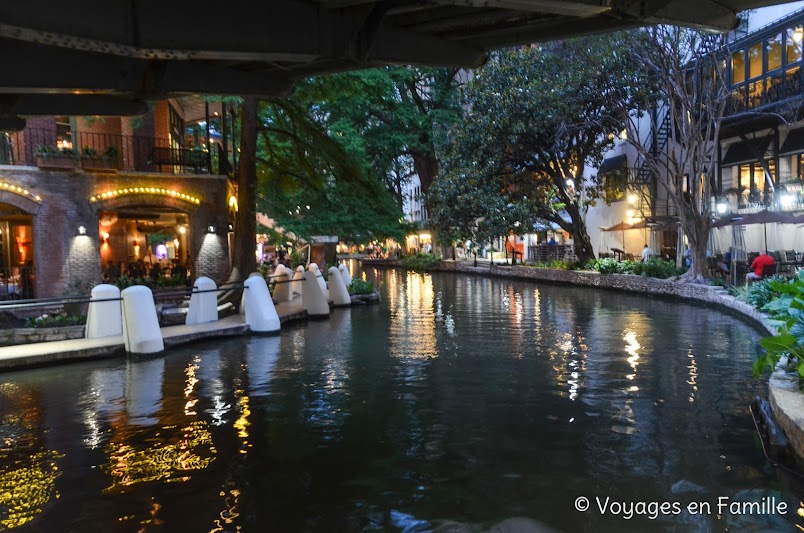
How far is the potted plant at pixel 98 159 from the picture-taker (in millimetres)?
19703

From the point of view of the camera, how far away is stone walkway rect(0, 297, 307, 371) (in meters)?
12.1

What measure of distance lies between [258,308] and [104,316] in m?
3.37

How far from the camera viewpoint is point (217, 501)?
561 cm

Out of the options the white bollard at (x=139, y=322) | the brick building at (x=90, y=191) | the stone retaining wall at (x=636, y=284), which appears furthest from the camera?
the brick building at (x=90, y=191)

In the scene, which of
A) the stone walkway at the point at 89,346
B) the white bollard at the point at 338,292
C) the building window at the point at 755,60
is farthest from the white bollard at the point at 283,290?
the building window at the point at 755,60

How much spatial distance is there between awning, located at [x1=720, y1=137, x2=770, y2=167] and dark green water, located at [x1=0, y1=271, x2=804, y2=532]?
18.4 meters

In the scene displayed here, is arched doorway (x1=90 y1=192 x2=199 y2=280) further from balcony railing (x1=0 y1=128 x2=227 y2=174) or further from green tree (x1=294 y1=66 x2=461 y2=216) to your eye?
green tree (x1=294 y1=66 x2=461 y2=216)

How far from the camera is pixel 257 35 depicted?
5.83 m

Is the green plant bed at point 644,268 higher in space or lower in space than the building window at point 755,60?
lower

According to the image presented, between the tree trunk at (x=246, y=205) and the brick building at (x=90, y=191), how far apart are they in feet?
9.77

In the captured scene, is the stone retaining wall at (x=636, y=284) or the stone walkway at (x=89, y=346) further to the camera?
the stone retaining wall at (x=636, y=284)

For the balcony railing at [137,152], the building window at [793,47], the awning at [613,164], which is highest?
the building window at [793,47]

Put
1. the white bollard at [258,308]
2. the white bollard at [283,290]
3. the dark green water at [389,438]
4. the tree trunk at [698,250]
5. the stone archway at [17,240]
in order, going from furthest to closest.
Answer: the tree trunk at [698,250], the white bollard at [283,290], the stone archway at [17,240], the white bollard at [258,308], the dark green water at [389,438]

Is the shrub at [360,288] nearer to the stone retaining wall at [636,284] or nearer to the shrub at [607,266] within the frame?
the stone retaining wall at [636,284]
